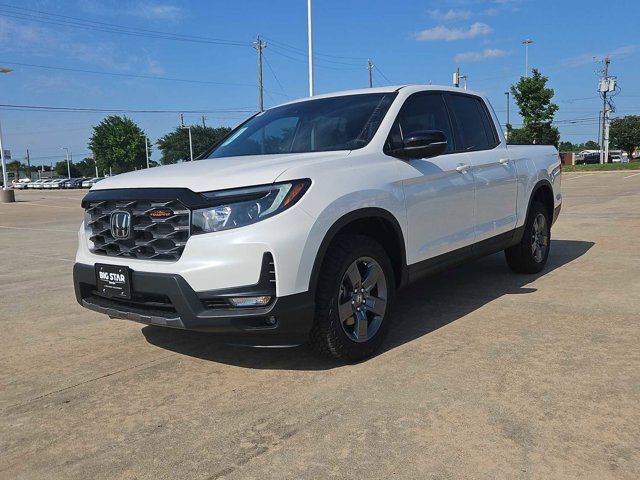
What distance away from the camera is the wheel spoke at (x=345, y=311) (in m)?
3.51

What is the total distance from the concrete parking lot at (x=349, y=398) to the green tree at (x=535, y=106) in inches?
1585

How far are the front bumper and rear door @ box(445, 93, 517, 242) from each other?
232 cm

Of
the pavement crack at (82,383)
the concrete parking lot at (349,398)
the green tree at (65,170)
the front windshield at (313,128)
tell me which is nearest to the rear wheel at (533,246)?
the concrete parking lot at (349,398)

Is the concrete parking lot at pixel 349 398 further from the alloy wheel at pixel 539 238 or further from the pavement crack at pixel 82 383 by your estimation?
the alloy wheel at pixel 539 238

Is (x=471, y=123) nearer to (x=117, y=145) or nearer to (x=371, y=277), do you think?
(x=371, y=277)

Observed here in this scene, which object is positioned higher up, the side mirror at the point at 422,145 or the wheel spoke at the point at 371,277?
the side mirror at the point at 422,145

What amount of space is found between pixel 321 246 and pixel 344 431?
3.43ft

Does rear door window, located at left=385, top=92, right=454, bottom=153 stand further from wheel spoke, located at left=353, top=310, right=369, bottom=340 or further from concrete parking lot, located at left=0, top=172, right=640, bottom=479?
concrete parking lot, located at left=0, top=172, right=640, bottom=479

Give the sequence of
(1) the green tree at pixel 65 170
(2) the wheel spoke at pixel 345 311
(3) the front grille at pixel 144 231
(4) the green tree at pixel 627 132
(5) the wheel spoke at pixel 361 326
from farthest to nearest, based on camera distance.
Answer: (1) the green tree at pixel 65 170
(4) the green tree at pixel 627 132
(5) the wheel spoke at pixel 361 326
(2) the wheel spoke at pixel 345 311
(3) the front grille at pixel 144 231

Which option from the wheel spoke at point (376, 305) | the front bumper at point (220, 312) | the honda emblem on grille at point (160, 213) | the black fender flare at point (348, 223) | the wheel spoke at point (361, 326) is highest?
the honda emblem on grille at point (160, 213)

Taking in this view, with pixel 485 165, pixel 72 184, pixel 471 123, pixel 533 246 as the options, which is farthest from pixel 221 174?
pixel 72 184

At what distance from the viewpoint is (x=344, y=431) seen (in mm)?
2756

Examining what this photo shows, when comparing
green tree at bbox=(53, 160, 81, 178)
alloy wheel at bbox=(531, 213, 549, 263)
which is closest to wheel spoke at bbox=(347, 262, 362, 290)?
alloy wheel at bbox=(531, 213, 549, 263)

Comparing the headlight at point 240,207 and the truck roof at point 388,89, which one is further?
the truck roof at point 388,89
